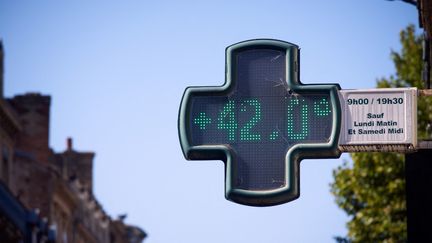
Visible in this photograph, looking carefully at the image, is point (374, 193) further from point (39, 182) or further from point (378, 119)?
point (378, 119)

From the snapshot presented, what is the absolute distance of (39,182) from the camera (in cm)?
6369

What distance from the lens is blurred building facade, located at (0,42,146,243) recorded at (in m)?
55.3

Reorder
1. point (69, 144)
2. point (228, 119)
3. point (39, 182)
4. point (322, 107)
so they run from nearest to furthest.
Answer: point (322, 107)
point (228, 119)
point (39, 182)
point (69, 144)

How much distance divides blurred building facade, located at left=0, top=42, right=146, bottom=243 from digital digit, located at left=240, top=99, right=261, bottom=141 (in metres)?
40.0

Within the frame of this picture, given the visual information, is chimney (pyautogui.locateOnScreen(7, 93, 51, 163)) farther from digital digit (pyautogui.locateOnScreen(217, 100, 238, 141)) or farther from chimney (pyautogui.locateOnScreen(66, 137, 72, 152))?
digital digit (pyautogui.locateOnScreen(217, 100, 238, 141))

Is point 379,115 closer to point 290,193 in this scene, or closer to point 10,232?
point 290,193

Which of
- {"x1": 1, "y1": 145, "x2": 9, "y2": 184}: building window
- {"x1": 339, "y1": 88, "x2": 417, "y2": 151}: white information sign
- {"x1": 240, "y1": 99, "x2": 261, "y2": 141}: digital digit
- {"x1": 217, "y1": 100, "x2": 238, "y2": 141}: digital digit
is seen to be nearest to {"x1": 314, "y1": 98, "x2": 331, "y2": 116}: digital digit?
{"x1": 339, "y1": 88, "x2": 417, "y2": 151}: white information sign

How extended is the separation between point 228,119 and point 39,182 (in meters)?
51.7

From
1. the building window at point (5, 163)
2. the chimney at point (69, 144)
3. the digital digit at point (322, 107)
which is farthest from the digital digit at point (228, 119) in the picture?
the chimney at point (69, 144)

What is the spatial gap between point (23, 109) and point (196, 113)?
52.7 metres

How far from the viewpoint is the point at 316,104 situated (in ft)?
40.9

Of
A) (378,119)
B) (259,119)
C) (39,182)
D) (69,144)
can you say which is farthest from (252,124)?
(69,144)

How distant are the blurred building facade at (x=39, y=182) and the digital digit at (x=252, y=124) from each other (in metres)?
40.0

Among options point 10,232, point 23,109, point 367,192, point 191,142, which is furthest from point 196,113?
point 23,109
